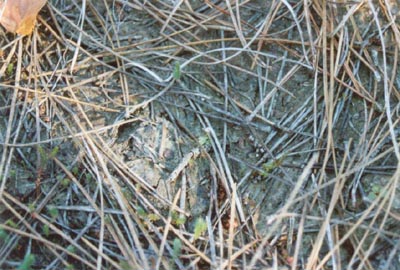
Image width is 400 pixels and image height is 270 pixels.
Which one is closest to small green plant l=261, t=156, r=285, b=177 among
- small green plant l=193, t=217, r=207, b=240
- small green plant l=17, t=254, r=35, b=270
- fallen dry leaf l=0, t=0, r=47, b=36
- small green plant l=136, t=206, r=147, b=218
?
small green plant l=193, t=217, r=207, b=240

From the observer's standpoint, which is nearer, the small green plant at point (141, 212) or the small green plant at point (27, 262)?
the small green plant at point (27, 262)

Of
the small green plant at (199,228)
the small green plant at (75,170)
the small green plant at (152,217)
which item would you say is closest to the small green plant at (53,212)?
the small green plant at (75,170)

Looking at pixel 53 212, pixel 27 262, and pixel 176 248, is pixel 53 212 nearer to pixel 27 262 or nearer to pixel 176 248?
pixel 27 262

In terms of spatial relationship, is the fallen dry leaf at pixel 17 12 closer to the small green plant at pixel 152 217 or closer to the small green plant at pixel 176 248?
the small green plant at pixel 152 217

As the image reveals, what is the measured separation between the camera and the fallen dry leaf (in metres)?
1.93

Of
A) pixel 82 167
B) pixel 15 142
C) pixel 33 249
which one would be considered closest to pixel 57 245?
pixel 33 249

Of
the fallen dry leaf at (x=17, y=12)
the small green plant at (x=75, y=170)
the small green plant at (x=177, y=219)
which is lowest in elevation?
the small green plant at (x=177, y=219)

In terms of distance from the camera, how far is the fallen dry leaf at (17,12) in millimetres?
1926

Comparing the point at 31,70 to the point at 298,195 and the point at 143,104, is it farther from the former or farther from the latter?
the point at 298,195

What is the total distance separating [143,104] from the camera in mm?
1889

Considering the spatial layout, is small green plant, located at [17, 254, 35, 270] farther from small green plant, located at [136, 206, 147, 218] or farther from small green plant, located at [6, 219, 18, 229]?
small green plant, located at [136, 206, 147, 218]

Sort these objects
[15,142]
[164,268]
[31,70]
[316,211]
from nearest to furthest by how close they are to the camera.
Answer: [164,268]
[316,211]
[15,142]
[31,70]

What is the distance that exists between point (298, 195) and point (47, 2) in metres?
1.14

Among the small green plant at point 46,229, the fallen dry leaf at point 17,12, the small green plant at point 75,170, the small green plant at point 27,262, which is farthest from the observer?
the fallen dry leaf at point 17,12
